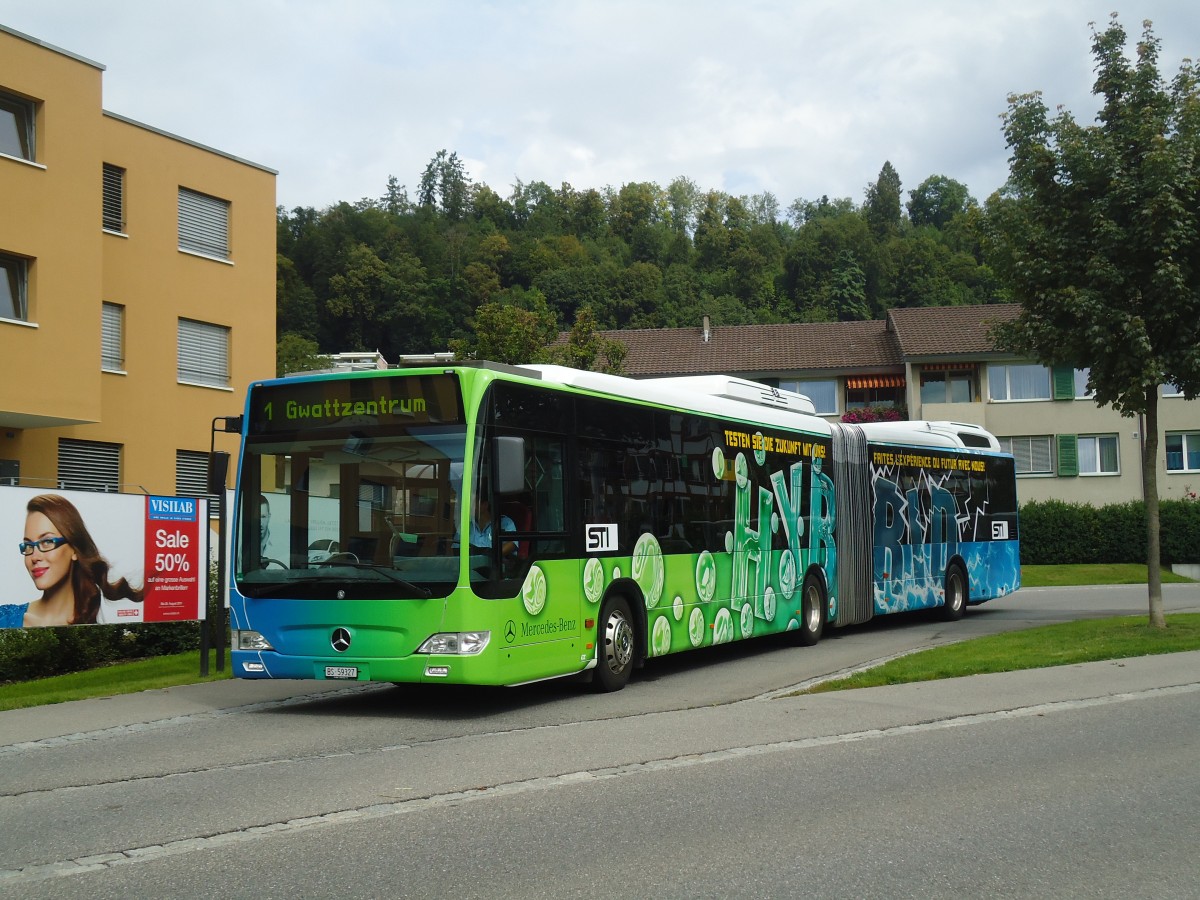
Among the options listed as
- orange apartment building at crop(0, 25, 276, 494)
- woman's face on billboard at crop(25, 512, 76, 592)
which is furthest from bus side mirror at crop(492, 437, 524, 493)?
orange apartment building at crop(0, 25, 276, 494)

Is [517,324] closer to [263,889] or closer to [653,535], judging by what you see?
[653,535]

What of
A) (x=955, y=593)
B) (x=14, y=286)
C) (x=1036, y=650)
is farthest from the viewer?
(x=14, y=286)

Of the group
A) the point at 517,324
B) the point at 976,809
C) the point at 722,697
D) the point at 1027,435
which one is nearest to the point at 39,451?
the point at 517,324

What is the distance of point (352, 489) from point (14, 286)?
635 inches

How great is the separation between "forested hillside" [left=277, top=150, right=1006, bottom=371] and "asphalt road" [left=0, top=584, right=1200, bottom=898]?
54008 millimetres

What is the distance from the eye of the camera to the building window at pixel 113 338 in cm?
2747

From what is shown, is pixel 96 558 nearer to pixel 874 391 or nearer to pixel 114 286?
pixel 114 286

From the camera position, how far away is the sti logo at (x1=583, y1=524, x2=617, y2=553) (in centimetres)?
1238

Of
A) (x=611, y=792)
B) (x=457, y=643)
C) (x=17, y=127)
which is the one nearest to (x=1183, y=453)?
(x=17, y=127)

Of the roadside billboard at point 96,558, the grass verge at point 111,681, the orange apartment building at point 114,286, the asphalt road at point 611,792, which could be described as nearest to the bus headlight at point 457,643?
the asphalt road at point 611,792

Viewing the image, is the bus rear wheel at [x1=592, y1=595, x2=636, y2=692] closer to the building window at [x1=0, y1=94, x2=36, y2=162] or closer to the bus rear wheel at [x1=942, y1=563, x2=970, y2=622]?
the bus rear wheel at [x1=942, y1=563, x2=970, y2=622]

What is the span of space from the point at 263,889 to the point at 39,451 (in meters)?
21.9

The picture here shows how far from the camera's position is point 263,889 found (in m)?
5.71

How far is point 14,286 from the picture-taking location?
24.2 meters
